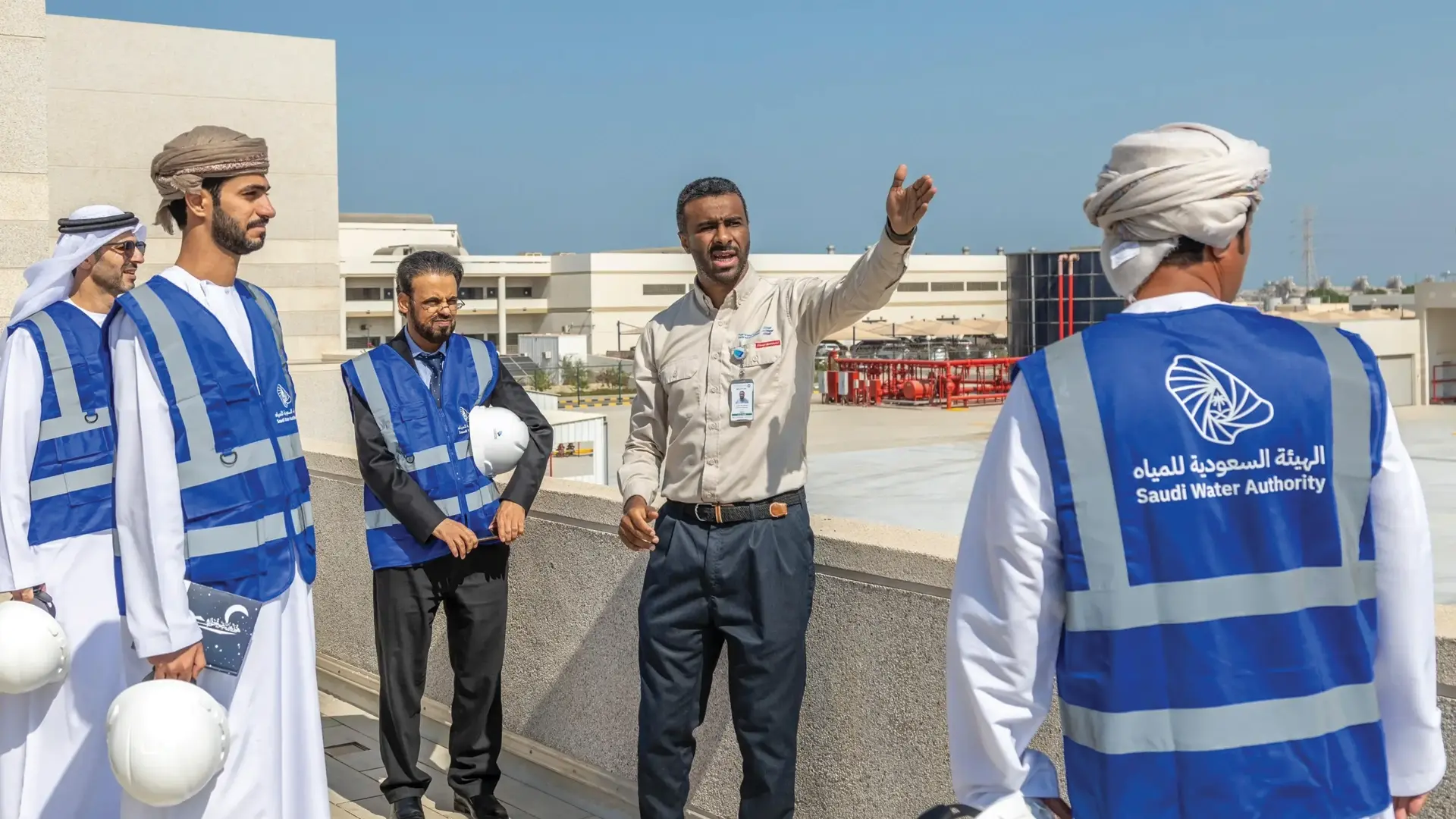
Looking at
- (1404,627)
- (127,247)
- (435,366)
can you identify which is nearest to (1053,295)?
(435,366)

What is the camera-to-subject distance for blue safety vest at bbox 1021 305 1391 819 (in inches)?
81.6

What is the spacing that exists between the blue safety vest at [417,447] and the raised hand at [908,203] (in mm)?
2230

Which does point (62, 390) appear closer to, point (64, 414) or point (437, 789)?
point (64, 414)

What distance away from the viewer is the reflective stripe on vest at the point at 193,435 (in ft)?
11.7

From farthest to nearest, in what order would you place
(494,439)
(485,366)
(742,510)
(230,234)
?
(485,366) < (494,439) < (742,510) < (230,234)

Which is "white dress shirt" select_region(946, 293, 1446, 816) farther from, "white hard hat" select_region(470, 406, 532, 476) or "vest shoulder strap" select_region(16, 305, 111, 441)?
"vest shoulder strap" select_region(16, 305, 111, 441)

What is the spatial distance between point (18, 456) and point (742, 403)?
247 centimetres

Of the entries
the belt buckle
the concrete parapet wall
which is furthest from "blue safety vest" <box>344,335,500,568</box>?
the belt buckle

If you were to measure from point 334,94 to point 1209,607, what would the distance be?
26478 mm

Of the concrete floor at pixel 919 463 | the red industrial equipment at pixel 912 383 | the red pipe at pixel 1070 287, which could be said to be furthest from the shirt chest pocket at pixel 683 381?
the red pipe at pixel 1070 287

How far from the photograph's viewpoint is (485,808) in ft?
16.7

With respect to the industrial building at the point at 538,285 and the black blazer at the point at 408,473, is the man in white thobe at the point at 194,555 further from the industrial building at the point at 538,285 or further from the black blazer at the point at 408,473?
the industrial building at the point at 538,285

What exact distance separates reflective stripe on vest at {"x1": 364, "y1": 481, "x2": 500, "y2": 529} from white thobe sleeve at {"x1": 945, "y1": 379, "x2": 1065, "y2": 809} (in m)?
3.12

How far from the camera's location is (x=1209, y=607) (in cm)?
208
